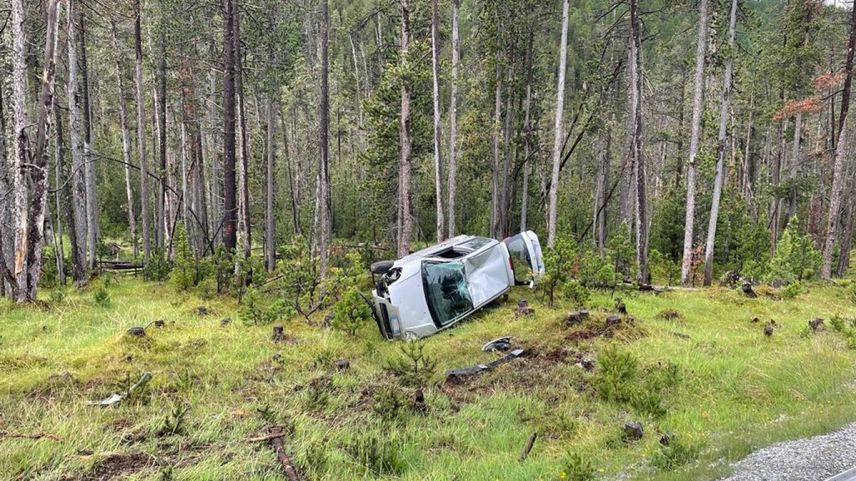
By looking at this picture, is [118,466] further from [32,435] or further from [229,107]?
[229,107]

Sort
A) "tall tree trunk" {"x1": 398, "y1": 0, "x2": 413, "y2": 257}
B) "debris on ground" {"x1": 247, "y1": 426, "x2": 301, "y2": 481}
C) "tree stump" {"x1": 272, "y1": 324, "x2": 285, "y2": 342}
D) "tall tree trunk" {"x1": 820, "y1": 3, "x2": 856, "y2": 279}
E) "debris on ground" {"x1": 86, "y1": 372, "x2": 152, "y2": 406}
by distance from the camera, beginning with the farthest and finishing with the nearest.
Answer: "tall tree trunk" {"x1": 820, "y1": 3, "x2": 856, "y2": 279} → "tall tree trunk" {"x1": 398, "y1": 0, "x2": 413, "y2": 257} → "tree stump" {"x1": 272, "y1": 324, "x2": 285, "y2": 342} → "debris on ground" {"x1": 86, "y1": 372, "x2": 152, "y2": 406} → "debris on ground" {"x1": 247, "y1": 426, "x2": 301, "y2": 481}

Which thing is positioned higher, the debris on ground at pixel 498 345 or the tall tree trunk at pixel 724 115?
the tall tree trunk at pixel 724 115

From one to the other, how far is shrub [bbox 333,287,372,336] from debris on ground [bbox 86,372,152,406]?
338 cm

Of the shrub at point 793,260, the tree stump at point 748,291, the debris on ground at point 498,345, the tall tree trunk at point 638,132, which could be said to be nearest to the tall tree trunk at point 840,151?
the shrub at point 793,260

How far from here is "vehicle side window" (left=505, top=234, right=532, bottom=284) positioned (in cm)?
1278

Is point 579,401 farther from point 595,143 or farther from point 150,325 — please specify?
point 595,143

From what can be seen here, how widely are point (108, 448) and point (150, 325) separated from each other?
4191 millimetres

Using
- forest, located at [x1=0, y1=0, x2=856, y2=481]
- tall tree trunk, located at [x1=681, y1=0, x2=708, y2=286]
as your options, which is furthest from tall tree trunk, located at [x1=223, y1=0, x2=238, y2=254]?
tall tree trunk, located at [x1=681, y1=0, x2=708, y2=286]

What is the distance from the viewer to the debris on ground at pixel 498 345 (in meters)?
8.27

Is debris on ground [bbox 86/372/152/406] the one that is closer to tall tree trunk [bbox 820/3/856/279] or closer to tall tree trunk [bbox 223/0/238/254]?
tall tree trunk [bbox 223/0/238/254]

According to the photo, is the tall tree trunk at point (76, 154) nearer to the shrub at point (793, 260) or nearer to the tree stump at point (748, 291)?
the tree stump at point (748, 291)

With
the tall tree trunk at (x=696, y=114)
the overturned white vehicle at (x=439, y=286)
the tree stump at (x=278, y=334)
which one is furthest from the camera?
the tall tree trunk at (x=696, y=114)

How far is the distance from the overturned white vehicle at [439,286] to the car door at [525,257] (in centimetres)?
143

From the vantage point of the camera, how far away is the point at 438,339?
9336 mm
